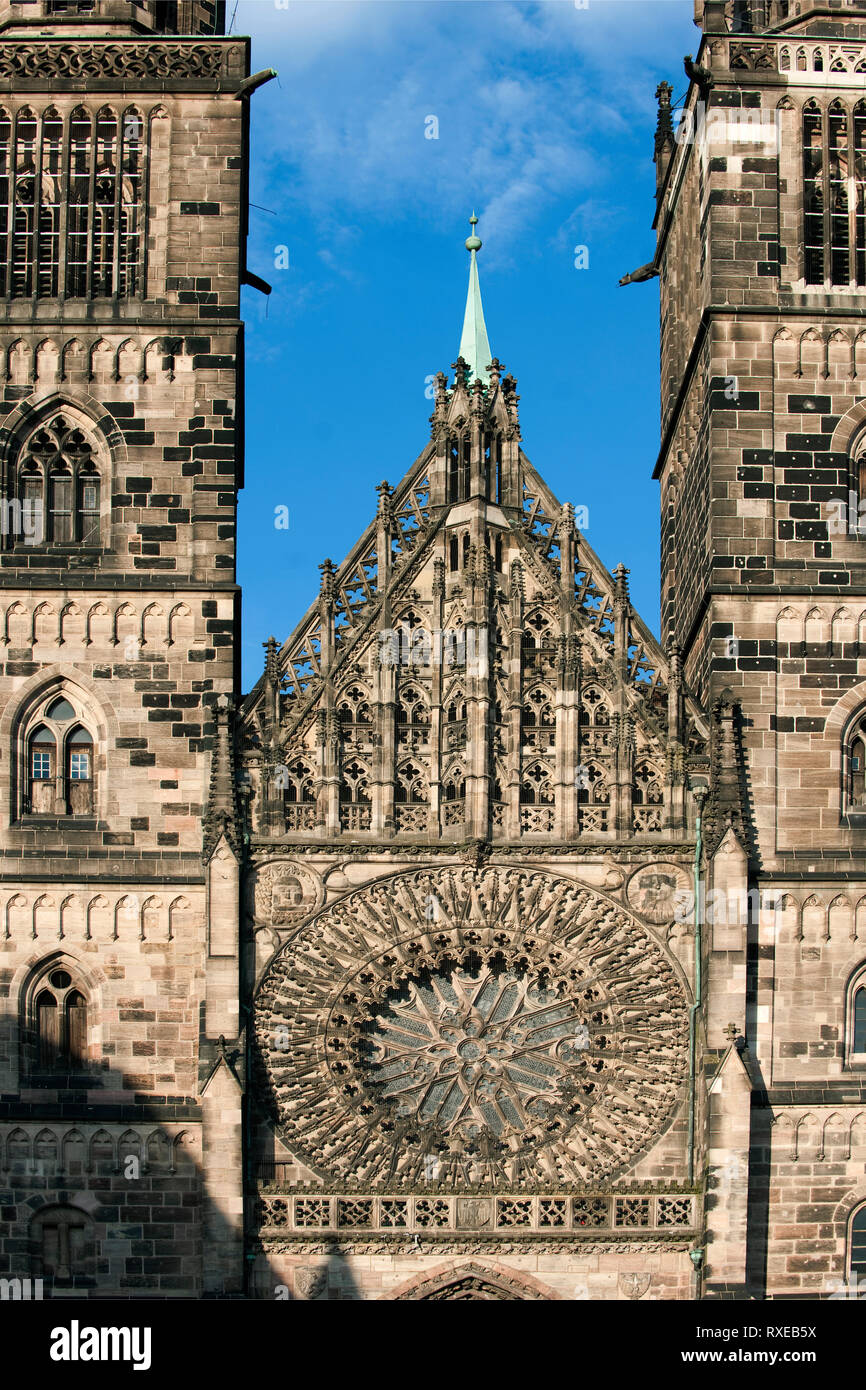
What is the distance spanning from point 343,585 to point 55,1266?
764 centimetres

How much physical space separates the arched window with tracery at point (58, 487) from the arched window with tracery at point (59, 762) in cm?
187

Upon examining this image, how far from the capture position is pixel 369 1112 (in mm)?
29016

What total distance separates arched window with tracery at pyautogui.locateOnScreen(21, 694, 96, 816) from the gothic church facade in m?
0.04

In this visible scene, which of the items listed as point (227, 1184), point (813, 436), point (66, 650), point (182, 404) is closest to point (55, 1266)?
point (227, 1184)

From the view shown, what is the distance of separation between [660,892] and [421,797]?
2640 mm

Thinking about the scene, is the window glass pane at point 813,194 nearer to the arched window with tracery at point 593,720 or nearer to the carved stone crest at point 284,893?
the arched window with tracery at point 593,720

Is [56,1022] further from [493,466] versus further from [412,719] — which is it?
[493,466]

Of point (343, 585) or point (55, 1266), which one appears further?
point (343, 585)

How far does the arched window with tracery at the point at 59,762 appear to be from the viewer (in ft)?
98.2

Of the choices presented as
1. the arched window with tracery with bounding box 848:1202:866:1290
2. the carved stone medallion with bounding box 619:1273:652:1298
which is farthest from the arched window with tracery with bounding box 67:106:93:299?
the arched window with tracery with bounding box 848:1202:866:1290

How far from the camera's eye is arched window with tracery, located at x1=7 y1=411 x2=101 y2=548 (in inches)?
1210
